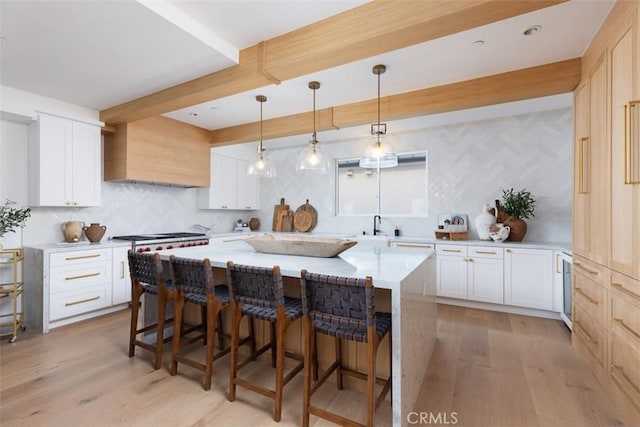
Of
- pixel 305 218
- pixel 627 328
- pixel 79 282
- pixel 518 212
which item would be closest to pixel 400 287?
pixel 627 328

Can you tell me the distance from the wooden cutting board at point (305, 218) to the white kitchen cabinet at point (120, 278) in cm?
269

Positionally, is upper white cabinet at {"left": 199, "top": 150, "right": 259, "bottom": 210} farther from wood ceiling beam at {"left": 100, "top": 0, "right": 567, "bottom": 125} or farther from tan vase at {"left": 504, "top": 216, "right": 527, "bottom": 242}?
tan vase at {"left": 504, "top": 216, "right": 527, "bottom": 242}

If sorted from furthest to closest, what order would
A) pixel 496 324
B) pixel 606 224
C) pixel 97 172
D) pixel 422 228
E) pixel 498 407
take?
pixel 422 228 → pixel 97 172 → pixel 496 324 → pixel 606 224 → pixel 498 407

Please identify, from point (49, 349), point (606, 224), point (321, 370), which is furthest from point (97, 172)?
point (606, 224)

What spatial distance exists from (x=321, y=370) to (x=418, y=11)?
2410mm

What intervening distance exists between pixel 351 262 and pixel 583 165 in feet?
6.61

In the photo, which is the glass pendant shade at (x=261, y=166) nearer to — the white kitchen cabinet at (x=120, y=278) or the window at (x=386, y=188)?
the white kitchen cabinet at (x=120, y=278)

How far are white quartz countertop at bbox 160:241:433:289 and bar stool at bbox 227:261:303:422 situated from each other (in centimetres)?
14

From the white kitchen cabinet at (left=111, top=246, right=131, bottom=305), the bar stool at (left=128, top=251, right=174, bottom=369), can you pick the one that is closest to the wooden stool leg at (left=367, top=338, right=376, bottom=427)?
the bar stool at (left=128, top=251, right=174, bottom=369)

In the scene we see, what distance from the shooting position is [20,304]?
3.22m

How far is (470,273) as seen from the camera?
145 inches

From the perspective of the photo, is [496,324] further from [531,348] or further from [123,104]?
[123,104]

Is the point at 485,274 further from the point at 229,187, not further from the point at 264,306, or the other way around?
the point at 229,187

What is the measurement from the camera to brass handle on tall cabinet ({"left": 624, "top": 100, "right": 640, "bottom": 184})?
160 centimetres
